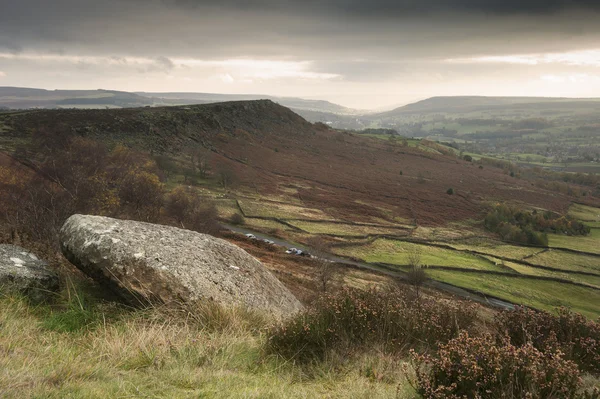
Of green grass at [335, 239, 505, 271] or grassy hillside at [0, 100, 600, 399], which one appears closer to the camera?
grassy hillside at [0, 100, 600, 399]

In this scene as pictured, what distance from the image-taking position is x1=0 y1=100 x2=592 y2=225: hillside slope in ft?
280

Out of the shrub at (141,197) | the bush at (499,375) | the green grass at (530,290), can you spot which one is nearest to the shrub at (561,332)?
the bush at (499,375)

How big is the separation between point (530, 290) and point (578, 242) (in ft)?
143

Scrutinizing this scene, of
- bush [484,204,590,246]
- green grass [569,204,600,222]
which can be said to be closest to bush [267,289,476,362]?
bush [484,204,590,246]

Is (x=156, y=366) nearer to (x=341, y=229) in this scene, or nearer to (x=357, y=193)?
(x=341, y=229)

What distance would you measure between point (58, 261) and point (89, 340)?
5092 millimetres

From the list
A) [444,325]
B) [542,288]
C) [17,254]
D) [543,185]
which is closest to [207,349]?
[444,325]

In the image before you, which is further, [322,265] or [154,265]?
[322,265]

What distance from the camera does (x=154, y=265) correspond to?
27.8 feet

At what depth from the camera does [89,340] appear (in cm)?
611

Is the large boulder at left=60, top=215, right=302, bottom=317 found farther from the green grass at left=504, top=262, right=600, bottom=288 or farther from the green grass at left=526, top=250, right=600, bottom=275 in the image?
the green grass at left=526, top=250, right=600, bottom=275

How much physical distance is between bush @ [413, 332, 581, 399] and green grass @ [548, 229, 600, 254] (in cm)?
9142

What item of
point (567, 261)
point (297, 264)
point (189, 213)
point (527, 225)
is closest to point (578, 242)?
point (527, 225)

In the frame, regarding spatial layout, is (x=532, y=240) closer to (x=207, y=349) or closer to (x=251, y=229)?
(x=251, y=229)
